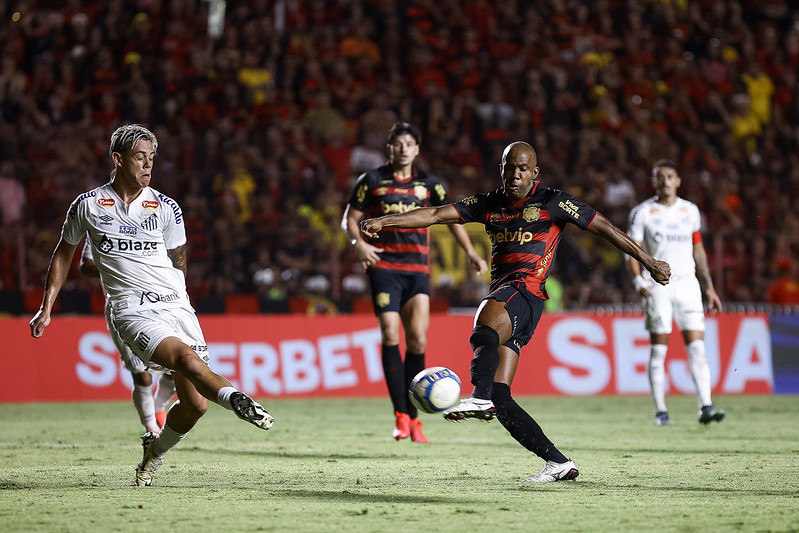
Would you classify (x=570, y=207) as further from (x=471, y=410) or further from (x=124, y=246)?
(x=124, y=246)

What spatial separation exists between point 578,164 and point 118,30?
887cm

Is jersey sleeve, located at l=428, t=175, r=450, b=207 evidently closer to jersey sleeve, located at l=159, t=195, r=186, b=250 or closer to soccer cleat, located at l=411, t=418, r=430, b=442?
soccer cleat, located at l=411, t=418, r=430, b=442

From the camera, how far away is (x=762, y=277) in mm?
17672

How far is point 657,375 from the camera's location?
1207 centimetres

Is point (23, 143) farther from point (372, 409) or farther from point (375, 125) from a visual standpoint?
Answer: point (372, 409)

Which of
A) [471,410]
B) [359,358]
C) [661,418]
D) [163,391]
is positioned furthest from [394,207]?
[359,358]

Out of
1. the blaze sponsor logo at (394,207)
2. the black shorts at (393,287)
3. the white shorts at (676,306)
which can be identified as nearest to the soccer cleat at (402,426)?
the black shorts at (393,287)

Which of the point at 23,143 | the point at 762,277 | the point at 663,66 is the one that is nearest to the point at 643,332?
the point at 762,277

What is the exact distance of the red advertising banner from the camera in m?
15.2

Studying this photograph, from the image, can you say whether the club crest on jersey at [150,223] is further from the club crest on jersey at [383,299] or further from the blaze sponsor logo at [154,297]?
the club crest on jersey at [383,299]

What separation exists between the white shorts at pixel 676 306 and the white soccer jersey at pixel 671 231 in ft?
0.43

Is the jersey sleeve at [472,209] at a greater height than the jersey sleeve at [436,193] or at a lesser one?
lesser

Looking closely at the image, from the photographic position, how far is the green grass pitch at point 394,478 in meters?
5.61

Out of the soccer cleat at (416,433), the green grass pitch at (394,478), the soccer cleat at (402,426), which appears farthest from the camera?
the soccer cleat at (416,433)
